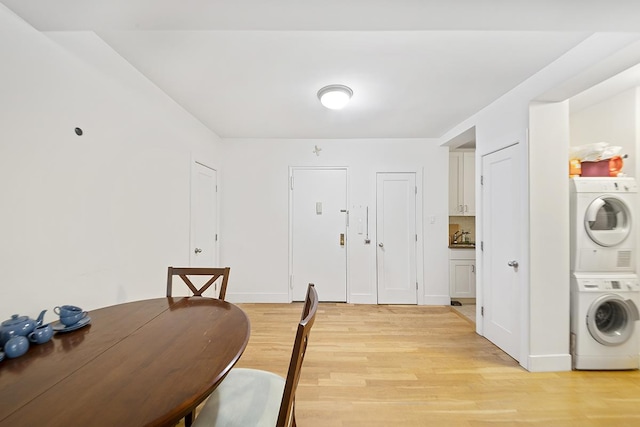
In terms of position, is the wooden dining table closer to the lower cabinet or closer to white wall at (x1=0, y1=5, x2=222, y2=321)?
white wall at (x1=0, y1=5, x2=222, y2=321)

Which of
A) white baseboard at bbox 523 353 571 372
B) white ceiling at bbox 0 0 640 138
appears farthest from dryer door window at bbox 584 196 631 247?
white ceiling at bbox 0 0 640 138

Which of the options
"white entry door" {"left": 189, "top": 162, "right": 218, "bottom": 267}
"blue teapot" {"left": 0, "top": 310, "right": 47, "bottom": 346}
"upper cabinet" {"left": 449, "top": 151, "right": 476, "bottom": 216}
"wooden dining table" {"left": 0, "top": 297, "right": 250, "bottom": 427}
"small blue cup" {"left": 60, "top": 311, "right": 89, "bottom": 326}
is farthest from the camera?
"upper cabinet" {"left": 449, "top": 151, "right": 476, "bottom": 216}

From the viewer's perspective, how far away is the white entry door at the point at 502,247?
7.34 feet

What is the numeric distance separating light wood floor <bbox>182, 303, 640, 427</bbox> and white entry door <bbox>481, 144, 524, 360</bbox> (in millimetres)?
236

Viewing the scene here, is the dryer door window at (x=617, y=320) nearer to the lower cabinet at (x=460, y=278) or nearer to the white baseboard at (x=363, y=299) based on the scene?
the lower cabinet at (x=460, y=278)

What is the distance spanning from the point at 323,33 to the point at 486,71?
1.35 m

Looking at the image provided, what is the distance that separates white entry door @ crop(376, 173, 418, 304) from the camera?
12.0 ft

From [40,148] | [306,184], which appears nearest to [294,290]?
[306,184]

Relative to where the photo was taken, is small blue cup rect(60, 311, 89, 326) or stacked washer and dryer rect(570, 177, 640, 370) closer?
small blue cup rect(60, 311, 89, 326)

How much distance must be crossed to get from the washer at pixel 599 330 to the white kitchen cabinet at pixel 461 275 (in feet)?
5.42

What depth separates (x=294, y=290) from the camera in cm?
370

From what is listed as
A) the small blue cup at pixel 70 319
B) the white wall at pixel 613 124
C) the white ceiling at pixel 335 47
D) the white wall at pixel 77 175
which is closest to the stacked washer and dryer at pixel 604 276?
the white wall at pixel 613 124

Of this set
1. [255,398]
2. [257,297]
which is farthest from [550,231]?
[257,297]

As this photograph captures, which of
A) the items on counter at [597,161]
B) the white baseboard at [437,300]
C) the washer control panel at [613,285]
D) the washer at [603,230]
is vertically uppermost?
the items on counter at [597,161]
